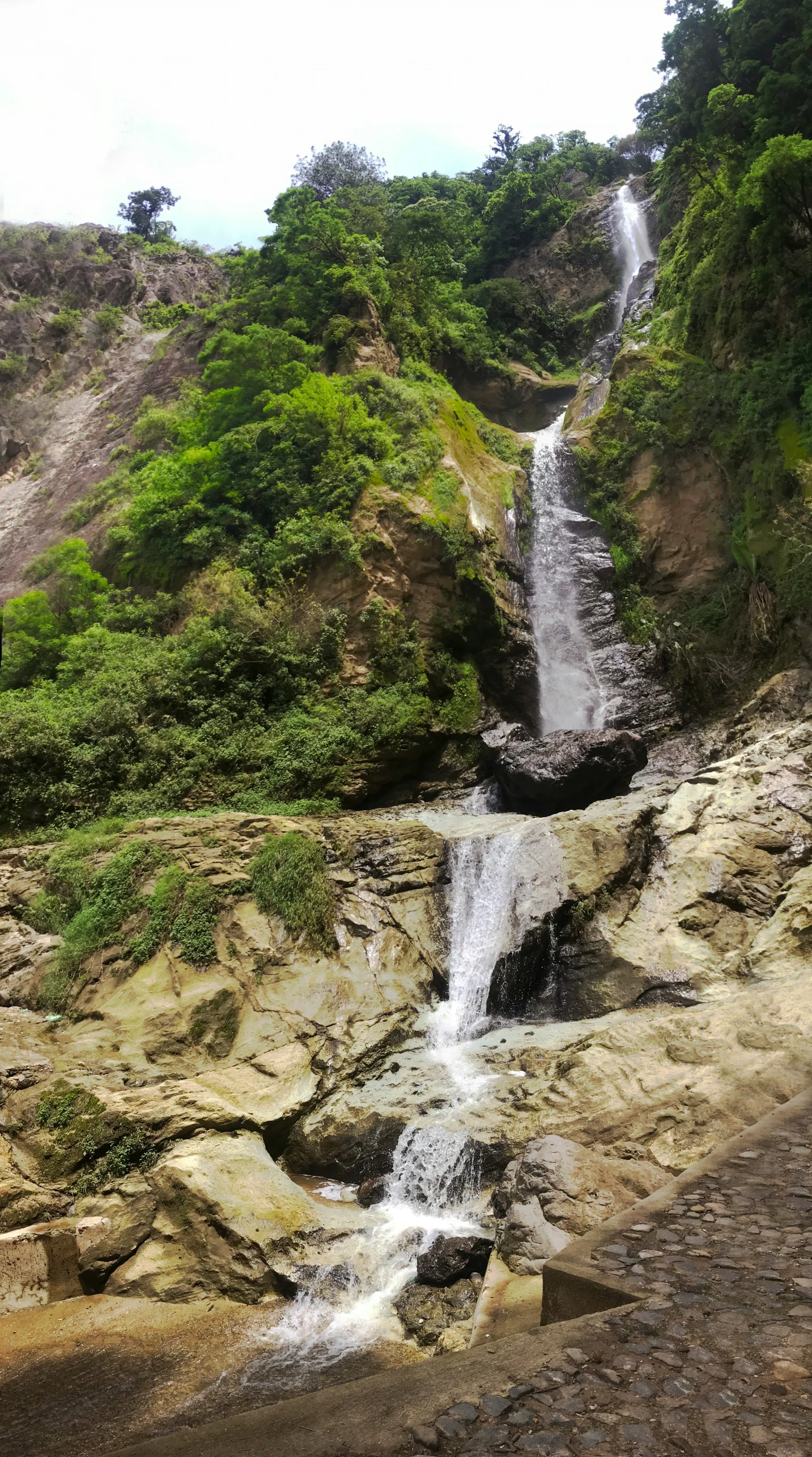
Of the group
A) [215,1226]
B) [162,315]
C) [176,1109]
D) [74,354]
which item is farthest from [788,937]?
[162,315]

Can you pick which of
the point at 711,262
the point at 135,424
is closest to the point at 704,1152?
the point at 711,262

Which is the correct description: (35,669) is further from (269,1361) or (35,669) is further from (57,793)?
(269,1361)

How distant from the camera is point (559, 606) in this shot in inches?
885

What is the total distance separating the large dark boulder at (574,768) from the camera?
15.4m

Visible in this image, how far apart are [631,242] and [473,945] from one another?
1526 inches

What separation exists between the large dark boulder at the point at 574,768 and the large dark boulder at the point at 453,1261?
9.03 m

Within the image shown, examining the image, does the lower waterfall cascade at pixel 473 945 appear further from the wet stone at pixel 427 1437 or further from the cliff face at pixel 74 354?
the cliff face at pixel 74 354

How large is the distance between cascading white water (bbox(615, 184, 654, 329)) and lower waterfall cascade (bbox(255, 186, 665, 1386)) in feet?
47.5

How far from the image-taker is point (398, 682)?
18641mm

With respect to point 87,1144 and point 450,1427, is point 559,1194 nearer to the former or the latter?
point 450,1427

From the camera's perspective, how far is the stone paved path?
2.91 meters

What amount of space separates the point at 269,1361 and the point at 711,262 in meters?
25.6

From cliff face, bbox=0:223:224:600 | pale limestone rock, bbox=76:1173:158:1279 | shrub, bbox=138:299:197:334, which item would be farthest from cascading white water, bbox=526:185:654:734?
shrub, bbox=138:299:197:334

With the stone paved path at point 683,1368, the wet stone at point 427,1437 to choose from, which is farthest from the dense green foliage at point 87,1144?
the wet stone at point 427,1437
